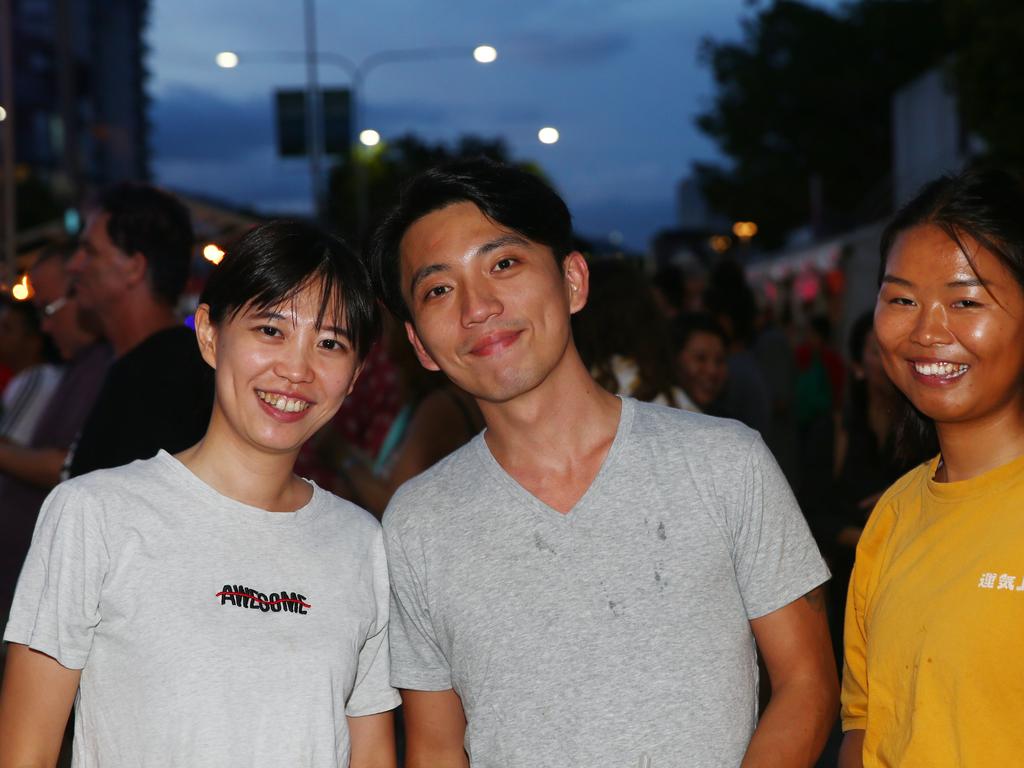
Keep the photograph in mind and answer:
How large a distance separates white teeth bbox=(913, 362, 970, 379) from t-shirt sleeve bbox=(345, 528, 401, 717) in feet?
4.43

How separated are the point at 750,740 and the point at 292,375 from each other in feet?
4.36

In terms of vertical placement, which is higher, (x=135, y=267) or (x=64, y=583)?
(x=135, y=267)

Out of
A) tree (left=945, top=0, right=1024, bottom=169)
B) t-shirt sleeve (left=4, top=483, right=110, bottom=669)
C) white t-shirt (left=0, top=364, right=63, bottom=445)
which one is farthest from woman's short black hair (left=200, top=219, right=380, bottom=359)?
tree (left=945, top=0, right=1024, bottom=169)

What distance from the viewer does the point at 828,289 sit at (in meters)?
30.3

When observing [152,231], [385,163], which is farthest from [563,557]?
[385,163]

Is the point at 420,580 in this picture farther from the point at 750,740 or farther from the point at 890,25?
the point at 890,25

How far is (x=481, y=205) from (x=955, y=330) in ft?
3.70

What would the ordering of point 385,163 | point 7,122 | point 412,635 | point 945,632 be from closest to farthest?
point 945,632, point 412,635, point 7,122, point 385,163

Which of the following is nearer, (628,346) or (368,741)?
(368,741)

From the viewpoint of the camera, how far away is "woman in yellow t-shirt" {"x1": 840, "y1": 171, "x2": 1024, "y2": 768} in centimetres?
240

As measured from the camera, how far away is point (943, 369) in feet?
8.71

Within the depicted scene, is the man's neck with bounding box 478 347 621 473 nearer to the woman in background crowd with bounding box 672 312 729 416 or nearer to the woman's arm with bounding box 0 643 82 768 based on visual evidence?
the woman's arm with bounding box 0 643 82 768

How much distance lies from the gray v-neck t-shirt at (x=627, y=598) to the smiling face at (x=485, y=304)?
26 cm

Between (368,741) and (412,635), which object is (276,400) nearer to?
(412,635)
